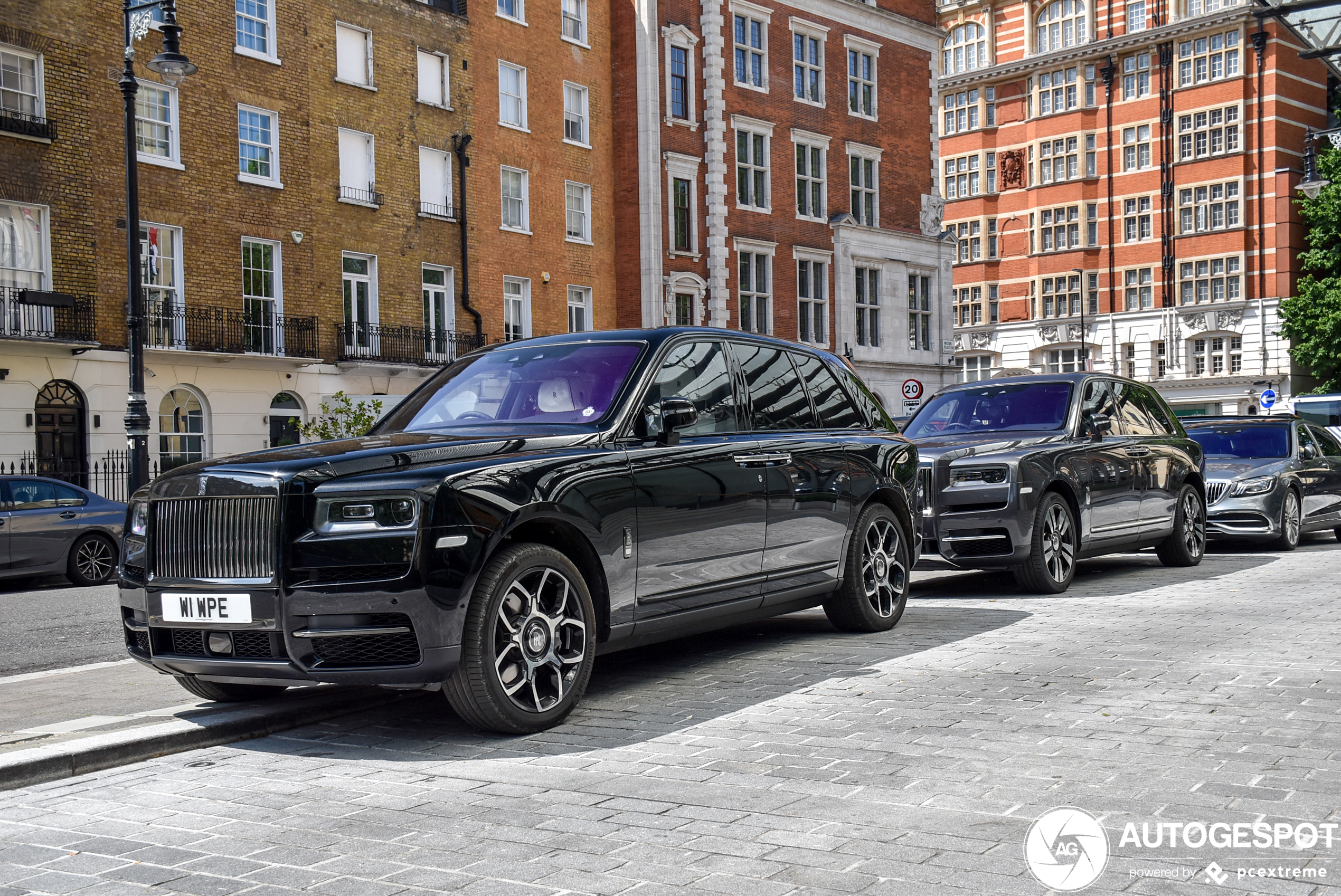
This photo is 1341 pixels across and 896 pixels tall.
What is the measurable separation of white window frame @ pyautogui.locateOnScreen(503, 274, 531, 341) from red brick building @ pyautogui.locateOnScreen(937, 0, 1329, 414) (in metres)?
38.4

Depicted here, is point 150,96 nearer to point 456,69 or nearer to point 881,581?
point 456,69

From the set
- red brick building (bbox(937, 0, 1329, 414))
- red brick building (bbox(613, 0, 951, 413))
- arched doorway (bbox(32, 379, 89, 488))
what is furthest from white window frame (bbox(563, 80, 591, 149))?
red brick building (bbox(937, 0, 1329, 414))

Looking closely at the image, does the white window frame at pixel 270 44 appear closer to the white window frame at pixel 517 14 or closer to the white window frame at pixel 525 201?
the white window frame at pixel 517 14

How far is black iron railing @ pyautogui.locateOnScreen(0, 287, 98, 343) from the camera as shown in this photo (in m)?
25.2

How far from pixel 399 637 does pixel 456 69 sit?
102 ft

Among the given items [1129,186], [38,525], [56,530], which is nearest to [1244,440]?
[56,530]

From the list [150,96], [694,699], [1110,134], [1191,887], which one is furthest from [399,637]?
[1110,134]

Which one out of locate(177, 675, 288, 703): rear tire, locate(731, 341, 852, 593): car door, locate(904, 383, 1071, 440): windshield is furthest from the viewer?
locate(904, 383, 1071, 440): windshield

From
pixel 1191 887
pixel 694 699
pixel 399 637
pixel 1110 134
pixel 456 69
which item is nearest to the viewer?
pixel 1191 887

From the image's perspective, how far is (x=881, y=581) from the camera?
9047 millimetres

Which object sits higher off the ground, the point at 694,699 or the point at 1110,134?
the point at 1110,134

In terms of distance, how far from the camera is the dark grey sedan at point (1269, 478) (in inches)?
628

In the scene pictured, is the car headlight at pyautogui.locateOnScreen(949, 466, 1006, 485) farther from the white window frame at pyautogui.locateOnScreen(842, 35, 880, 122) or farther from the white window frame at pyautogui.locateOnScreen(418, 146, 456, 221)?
the white window frame at pyautogui.locateOnScreen(842, 35, 880, 122)

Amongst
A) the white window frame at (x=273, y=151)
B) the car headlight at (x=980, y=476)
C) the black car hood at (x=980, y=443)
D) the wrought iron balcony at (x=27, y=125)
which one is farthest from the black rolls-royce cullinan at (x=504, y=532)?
the white window frame at (x=273, y=151)
